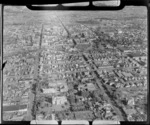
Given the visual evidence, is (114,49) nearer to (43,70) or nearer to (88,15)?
(88,15)

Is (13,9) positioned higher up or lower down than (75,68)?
higher up

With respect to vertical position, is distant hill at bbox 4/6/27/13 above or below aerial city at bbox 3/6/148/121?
above

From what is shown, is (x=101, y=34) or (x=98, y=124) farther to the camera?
(x=101, y=34)

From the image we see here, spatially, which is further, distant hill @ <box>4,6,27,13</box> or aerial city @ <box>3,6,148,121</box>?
aerial city @ <box>3,6,148,121</box>

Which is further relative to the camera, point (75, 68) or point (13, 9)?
point (75, 68)

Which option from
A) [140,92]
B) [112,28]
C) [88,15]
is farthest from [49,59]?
[140,92]

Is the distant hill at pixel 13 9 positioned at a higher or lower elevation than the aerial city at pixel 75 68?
higher

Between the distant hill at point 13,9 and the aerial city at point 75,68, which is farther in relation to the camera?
the aerial city at point 75,68

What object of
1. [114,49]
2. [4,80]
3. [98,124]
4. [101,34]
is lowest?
[98,124]
